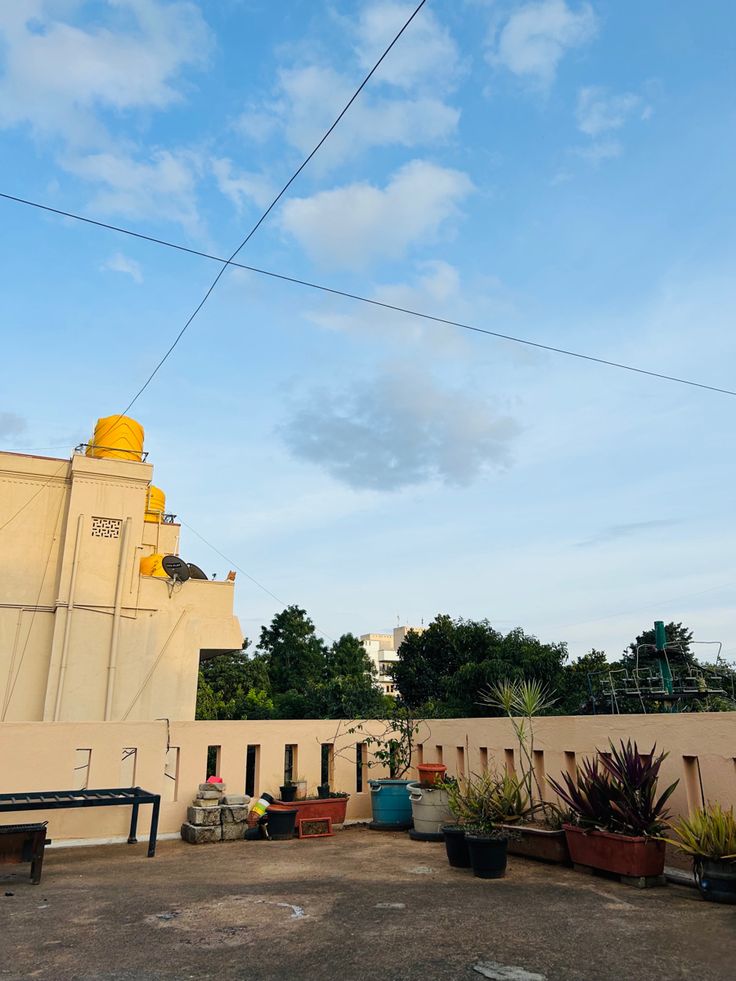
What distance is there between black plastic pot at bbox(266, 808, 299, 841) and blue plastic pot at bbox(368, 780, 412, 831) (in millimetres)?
1371

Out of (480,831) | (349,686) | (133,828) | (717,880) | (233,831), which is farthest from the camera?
(349,686)

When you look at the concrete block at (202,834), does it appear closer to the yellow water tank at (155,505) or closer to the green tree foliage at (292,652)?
the yellow water tank at (155,505)

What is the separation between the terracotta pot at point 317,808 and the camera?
9.41m

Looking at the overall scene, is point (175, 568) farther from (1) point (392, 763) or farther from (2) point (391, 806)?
(2) point (391, 806)

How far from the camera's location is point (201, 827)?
894 cm

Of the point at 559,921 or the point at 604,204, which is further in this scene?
the point at 604,204

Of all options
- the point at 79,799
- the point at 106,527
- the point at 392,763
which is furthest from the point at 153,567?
the point at 79,799

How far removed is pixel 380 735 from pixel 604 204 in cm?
835

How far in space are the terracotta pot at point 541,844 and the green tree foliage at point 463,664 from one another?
25571 mm

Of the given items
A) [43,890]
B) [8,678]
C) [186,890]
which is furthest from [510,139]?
[8,678]

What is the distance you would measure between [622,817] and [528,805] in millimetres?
1814

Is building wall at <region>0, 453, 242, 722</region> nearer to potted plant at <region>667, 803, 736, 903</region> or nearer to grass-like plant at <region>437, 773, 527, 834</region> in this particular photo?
grass-like plant at <region>437, 773, 527, 834</region>

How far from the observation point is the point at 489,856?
21.2ft

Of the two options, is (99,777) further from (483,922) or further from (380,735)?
(483,922)
